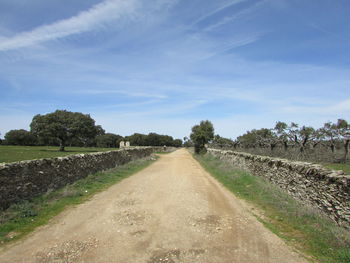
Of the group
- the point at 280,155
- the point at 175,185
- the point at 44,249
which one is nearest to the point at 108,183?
the point at 175,185

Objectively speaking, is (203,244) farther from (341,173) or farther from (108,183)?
(108,183)

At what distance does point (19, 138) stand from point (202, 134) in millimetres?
71711

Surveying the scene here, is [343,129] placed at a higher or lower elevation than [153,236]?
higher

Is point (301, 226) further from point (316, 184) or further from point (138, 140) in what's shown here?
point (138, 140)

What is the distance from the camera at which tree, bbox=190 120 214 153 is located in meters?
42.6

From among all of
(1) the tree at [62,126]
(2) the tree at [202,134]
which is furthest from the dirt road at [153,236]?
(1) the tree at [62,126]

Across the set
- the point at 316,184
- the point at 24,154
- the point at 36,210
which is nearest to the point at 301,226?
the point at 316,184

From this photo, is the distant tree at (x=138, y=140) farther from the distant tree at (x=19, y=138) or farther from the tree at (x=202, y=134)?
the tree at (x=202, y=134)

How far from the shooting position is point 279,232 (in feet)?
18.2

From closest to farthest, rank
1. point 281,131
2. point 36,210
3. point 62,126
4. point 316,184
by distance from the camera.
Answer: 1. point 36,210
2. point 316,184
3. point 281,131
4. point 62,126

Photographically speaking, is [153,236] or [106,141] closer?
[153,236]

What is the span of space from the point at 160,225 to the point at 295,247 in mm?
2820

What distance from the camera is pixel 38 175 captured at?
28.1 feet

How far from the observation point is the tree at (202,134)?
4259 cm
